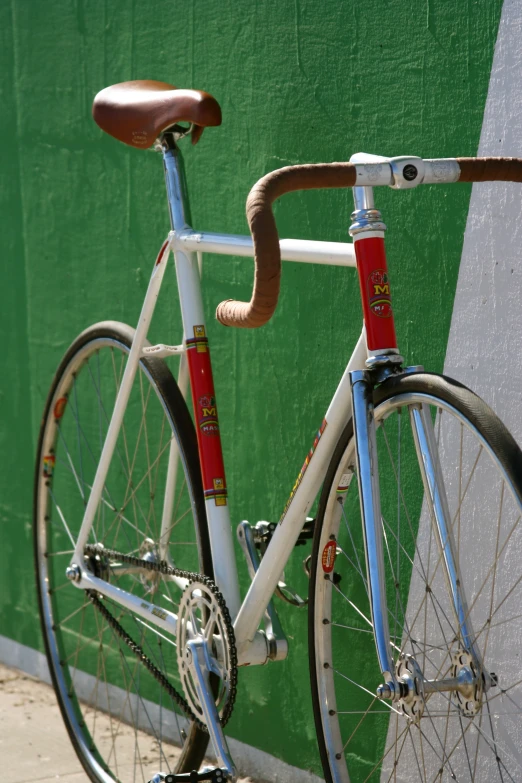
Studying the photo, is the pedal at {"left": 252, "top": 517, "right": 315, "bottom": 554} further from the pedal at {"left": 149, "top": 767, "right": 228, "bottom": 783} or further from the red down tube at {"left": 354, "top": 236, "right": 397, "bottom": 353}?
the red down tube at {"left": 354, "top": 236, "right": 397, "bottom": 353}

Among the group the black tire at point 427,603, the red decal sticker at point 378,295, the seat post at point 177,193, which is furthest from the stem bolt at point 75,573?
the red decal sticker at point 378,295

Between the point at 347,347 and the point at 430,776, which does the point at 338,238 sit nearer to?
the point at 347,347

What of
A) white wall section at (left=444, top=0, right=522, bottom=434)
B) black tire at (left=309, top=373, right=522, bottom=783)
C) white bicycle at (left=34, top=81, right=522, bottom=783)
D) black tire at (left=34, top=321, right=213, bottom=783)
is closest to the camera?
white bicycle at (left=34, top=81, right=522, bottom=783)

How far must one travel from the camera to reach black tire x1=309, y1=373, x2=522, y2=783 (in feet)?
6.28

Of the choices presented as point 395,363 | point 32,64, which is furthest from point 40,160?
point 395,363

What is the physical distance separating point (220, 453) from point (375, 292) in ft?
2.20

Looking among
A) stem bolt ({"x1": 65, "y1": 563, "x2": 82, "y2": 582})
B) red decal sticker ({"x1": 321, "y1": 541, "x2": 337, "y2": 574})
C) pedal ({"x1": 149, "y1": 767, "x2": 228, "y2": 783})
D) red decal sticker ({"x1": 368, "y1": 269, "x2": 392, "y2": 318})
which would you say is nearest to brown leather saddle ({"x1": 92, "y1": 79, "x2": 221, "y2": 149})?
red decal sticker ({"x1": 368, "y1": 269, "x2": 392, "y2": 318})

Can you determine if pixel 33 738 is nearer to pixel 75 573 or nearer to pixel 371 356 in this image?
pixel 75 573

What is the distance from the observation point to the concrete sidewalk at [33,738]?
3096mm

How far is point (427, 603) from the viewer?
2191 mm

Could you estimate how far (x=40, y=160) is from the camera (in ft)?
11.7

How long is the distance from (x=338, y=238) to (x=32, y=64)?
4.95ft

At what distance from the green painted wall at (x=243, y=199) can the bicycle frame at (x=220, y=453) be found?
0.30 metres

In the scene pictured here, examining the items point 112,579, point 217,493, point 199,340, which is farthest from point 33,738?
point 199,340
